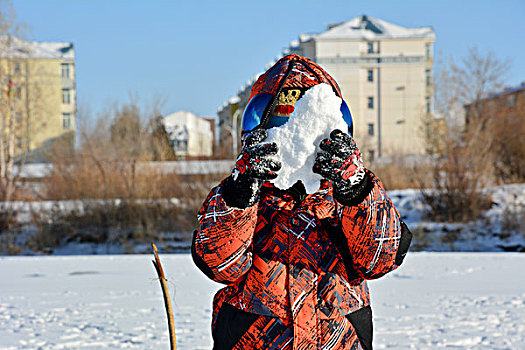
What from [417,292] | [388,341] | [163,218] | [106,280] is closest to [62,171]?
[163,218]

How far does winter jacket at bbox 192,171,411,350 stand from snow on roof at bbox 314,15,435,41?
4602cm

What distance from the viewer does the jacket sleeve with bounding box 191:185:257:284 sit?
157 cm

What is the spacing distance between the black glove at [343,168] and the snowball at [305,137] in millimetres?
76

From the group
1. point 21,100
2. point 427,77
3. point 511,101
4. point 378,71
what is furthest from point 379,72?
point 21,100

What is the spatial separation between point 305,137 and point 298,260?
36 centimetres

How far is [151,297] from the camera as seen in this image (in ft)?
25.5

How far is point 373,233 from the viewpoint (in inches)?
61.8

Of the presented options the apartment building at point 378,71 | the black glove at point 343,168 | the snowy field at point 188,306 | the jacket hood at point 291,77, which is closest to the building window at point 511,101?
the apartment building at point 378,71

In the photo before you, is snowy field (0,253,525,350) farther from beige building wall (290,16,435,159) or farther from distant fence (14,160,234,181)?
beige building wall (290,16,435,159)

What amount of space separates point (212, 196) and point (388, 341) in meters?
4.27

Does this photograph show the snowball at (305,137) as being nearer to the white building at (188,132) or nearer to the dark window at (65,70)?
the white building at (188,132)

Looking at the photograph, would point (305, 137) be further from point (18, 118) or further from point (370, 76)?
point (370, 76)

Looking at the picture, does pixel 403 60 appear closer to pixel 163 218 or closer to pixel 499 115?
pixel 499 115

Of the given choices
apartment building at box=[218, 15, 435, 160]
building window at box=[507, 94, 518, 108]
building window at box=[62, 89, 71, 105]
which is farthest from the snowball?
building window at box=[62, 89, 71, 105]
